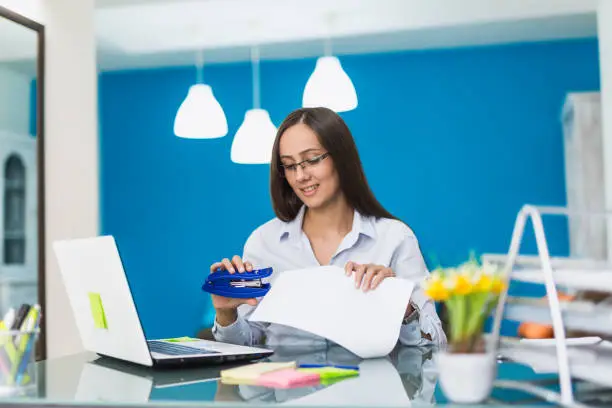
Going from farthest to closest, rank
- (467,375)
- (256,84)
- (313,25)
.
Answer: (256,84)
(313,25)
(467,375)

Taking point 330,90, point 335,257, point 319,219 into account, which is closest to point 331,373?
point 335,257

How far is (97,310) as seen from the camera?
1.38 meters

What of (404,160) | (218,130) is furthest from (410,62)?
(218,130)

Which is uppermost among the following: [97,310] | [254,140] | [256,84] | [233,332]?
[256,84]

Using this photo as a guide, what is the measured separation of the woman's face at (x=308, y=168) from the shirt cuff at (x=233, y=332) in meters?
0.41

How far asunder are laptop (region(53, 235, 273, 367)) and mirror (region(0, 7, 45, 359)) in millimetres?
2080

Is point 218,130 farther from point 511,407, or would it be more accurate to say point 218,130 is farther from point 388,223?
point 511,407

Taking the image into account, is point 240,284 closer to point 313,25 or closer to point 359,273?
point 359,273

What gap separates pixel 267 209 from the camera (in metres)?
5.84

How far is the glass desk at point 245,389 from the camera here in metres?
0.94

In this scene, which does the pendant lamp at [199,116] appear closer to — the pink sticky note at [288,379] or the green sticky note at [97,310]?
the green sticky note at [97,310]

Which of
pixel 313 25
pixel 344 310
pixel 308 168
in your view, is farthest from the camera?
pixel 313 25

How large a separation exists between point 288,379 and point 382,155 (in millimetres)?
4773

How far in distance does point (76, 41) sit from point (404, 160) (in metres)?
2.75
